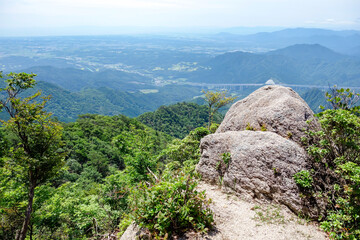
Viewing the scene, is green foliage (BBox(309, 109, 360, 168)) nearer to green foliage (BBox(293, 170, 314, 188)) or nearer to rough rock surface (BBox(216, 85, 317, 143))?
green foliage (BBox(293, 170, 314, 188))

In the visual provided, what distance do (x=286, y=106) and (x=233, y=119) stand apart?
141 inches

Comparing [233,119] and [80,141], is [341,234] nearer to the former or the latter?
[233,119]

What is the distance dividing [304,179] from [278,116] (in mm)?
3517

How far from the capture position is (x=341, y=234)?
5.71 metres

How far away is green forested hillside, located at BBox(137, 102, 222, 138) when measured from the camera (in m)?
124

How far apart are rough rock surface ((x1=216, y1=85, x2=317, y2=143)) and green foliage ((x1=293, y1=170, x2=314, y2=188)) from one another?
1.94 meters

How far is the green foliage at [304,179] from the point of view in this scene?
23.6 ft

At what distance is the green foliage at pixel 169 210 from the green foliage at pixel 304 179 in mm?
3641

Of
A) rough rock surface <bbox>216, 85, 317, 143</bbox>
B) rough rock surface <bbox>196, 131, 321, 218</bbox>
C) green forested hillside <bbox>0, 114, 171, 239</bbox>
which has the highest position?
rough rock surface <bbox>216, 85, 317, 143</bbox>

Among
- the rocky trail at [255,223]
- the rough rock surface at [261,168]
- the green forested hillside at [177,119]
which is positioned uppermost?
the rough rock surface at [261,168]

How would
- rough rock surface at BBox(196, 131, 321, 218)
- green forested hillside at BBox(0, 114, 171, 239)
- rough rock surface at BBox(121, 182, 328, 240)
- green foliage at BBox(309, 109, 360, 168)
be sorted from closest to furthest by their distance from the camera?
rough rock surface at BBox(121, 182, 328, 240)
green foliage at BBox(309, 109, 360, 168)
rough rock surface at BBox(196, 131, 321, 218)
green forested hillside at BBox(0, 114, 171, 239)

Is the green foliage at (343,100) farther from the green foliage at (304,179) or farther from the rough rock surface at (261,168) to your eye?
the green foliage at (304,179)

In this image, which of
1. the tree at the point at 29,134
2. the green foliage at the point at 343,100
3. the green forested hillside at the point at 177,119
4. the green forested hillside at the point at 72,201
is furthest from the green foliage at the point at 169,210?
the green forested hillside at the point at 177,119

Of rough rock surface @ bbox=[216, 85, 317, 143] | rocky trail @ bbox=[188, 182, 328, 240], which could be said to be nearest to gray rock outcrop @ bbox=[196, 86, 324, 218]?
rough rock surface @ bbox=[216, 85, 317, 143]
